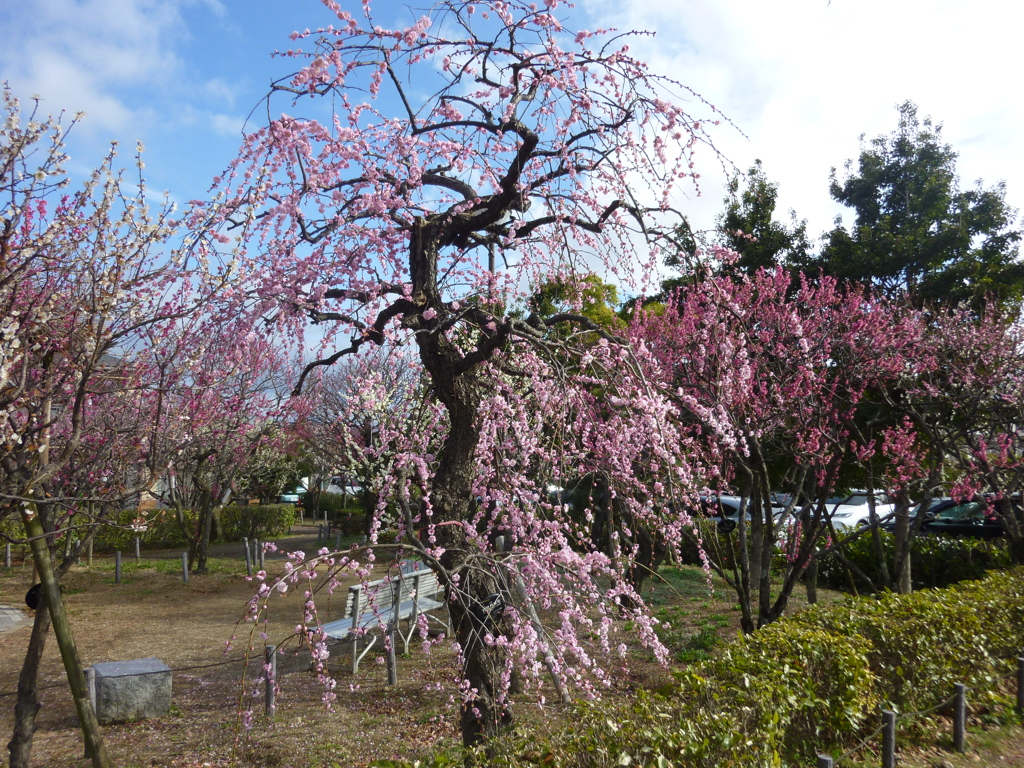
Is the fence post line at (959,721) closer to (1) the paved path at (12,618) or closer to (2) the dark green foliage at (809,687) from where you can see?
(2) the dark green foliage at (809,687)

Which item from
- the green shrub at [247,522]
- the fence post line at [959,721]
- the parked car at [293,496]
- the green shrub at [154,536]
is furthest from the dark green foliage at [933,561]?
the parked car at [293,496]

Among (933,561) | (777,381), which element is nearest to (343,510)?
(933,561)

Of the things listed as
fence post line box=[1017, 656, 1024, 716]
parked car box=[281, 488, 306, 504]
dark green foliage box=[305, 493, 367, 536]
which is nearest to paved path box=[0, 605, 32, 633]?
dark green foliage box=[305, 493, 367, 536]

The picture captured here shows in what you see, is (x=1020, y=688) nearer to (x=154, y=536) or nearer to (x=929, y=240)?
(x=929, y=240)

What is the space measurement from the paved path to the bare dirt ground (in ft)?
0.85

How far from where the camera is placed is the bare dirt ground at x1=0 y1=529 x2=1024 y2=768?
185 inches

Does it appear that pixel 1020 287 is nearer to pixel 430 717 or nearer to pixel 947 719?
pixel 947 719

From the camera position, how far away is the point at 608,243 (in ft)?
16.4

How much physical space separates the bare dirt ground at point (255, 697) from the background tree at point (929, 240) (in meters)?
8.49

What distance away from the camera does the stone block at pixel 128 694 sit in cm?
549

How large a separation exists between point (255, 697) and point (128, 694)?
1.05 m

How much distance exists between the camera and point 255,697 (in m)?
5.91

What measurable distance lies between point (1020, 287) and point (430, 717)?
14558mm

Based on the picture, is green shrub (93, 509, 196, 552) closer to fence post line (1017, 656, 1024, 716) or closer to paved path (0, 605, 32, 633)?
paved path (0, 605, 32, 633)
